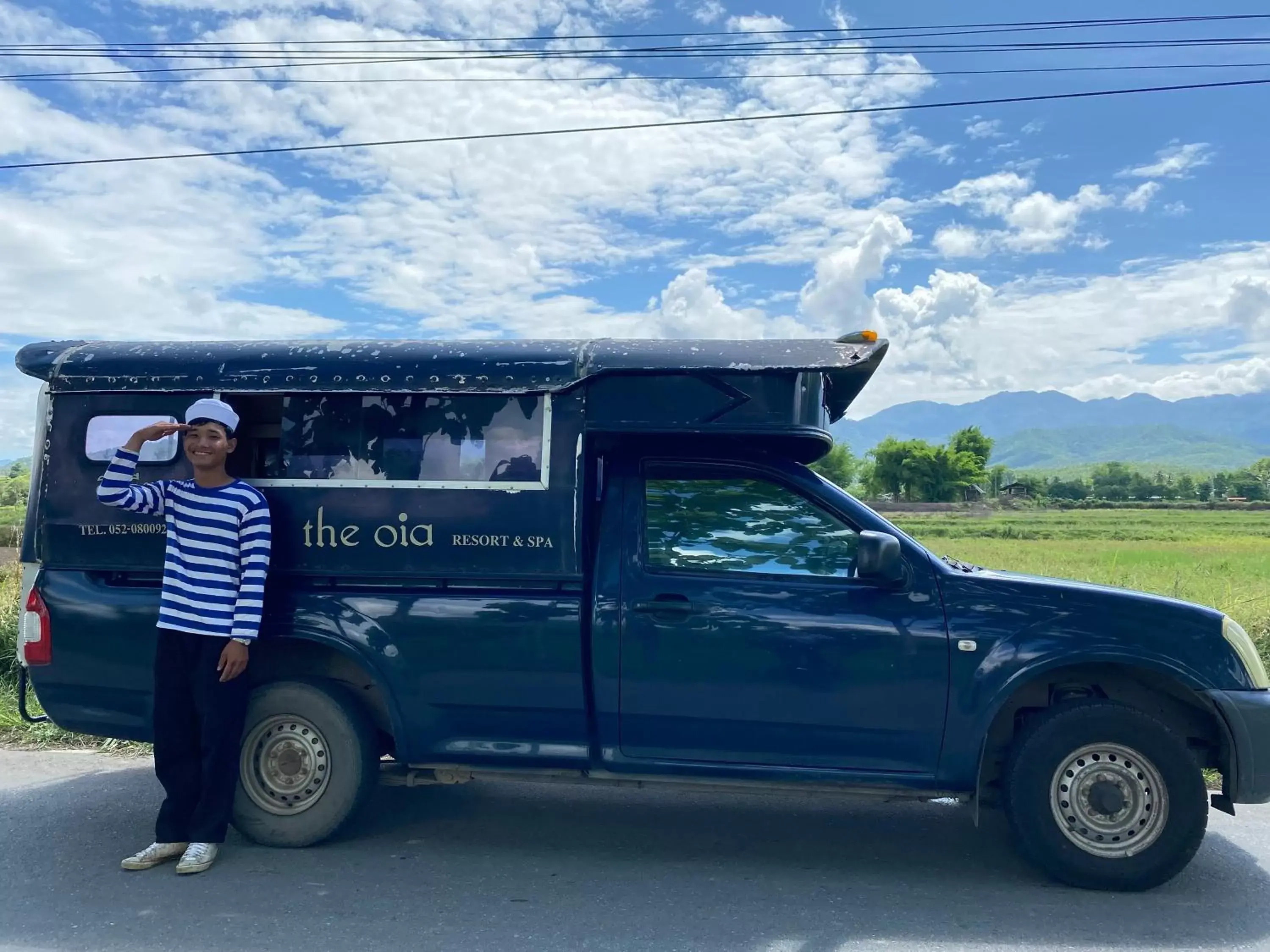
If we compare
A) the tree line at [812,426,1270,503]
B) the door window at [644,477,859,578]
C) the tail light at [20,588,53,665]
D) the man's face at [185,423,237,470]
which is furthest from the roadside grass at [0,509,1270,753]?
the tree line at [812,426,1270,503]

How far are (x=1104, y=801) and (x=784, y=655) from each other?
1.47m

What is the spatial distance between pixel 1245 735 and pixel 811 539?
6.41 feet

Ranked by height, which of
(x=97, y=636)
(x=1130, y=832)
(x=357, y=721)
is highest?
(x=97, y=636)

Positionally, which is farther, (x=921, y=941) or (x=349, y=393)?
(x=349, y=393)

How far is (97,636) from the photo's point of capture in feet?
15.8

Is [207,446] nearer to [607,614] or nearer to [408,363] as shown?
[408,363]

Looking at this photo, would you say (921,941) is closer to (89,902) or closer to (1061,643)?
(1061,643)

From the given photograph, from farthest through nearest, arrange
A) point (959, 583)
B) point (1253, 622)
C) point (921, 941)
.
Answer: point (1253, 622) < point (959, 583) < point (921, 941)

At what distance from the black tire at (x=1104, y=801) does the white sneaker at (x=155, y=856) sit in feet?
11.9

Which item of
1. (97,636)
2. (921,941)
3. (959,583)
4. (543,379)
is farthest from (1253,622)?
(97,636)

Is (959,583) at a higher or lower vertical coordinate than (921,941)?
higher

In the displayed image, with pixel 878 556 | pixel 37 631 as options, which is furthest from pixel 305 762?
pixel 878 556

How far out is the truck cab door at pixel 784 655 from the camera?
439 cm

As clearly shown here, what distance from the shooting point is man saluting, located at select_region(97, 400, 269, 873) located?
175 inches
